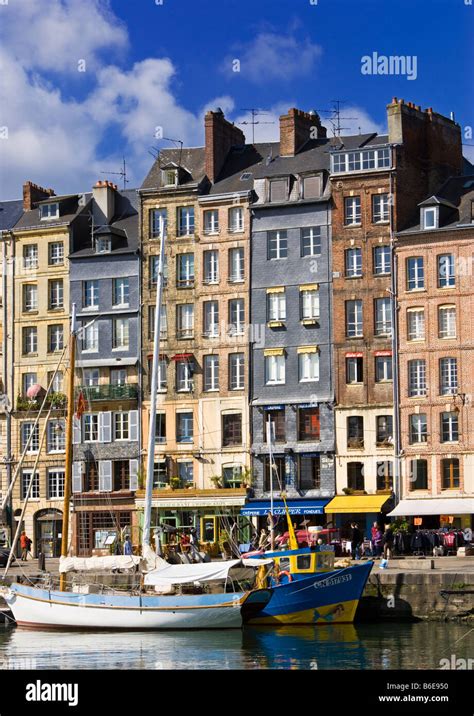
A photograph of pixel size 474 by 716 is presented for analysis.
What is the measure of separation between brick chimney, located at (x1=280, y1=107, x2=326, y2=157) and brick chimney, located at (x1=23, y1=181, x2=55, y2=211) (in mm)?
13957

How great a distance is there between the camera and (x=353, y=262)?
193 feet

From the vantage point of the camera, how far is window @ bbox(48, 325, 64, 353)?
214 ft

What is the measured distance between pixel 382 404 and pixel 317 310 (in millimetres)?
5362

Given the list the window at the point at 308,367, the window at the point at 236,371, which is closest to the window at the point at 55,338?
the window at the point at 236,371

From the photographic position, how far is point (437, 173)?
60.8 metres

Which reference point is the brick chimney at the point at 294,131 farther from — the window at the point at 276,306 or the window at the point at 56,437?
the window at the point at 56,437

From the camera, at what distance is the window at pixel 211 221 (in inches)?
2451

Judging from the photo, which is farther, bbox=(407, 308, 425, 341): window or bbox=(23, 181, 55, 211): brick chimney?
bbox=(23, 181, 55, 211): brick chimney

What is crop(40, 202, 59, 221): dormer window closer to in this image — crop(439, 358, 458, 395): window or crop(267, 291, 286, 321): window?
crop(267, 291, 286, 321): window

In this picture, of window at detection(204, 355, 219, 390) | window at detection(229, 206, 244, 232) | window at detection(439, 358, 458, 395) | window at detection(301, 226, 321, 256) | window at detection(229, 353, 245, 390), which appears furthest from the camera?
window at detection(229, 206, 244, 232)

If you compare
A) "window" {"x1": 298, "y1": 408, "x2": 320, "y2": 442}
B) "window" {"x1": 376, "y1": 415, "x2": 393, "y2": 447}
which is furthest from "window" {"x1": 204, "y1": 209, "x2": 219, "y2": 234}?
"window" {"x1": 376, "y1": 415, "x2": 393, "y2": 447}

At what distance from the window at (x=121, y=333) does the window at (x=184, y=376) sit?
297cm

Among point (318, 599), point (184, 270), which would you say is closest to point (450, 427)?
point (184, 270)
